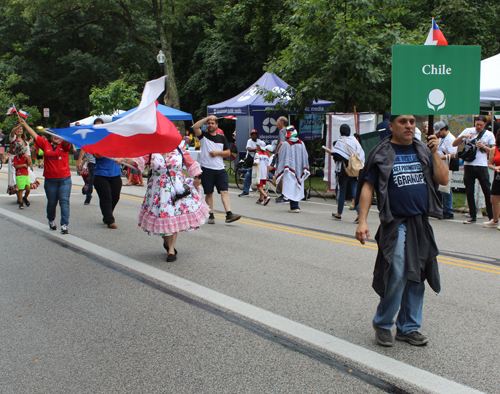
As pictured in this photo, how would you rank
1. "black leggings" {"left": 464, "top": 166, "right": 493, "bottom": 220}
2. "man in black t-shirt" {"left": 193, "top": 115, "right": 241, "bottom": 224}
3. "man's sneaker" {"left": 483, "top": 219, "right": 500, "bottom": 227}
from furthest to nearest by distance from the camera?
"black leggings" {"left": 464, "top": 166, "right": 493, "bottom": 220}
"man's sneaker" {"left": 483, "top": 219, "right": 500, "bottom": 227}
"man in black t-shirt" {"left": 193, "top": 115, "right": 241, "bottom": 224}

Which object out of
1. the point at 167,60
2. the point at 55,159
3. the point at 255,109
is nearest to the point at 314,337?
the point at 55,159

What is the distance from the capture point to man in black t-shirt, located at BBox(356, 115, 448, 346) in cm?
401

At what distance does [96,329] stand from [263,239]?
175 inches

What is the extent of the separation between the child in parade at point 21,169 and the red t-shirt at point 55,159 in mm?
4119

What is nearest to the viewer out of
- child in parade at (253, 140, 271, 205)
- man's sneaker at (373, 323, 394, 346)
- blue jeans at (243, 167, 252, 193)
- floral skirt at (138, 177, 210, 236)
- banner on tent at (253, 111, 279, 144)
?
man's sneaker at (373, 323, 394, 346)

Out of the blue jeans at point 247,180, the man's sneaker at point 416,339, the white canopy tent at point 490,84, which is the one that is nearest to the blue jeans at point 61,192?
the man's sneaker at point 416,339

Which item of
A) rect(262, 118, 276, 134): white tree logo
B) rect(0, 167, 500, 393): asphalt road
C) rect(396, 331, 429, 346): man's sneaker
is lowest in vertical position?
rect(0, 167, 500, 393): asphalt road

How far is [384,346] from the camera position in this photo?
416 centimetres

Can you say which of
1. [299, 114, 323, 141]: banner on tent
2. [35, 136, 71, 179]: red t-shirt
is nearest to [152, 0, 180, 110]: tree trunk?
[299, 114, 323, 141]: banner on tent

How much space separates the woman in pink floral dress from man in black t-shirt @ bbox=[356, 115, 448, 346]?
3279mm

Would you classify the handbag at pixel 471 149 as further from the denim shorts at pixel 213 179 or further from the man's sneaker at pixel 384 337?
the man's sneaker at pixel 384 337

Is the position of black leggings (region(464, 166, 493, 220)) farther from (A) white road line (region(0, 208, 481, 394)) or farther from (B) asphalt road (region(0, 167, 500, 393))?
(A) white road line (region(0, 208, 481, 394))

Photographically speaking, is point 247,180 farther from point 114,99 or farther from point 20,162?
point 114,99

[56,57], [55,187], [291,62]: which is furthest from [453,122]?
[56,57]
